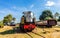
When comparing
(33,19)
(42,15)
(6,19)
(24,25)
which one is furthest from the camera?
(42,15)

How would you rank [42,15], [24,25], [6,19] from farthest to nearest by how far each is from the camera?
[42,15]
[6,19]
[24,25]

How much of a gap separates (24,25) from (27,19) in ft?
9.17

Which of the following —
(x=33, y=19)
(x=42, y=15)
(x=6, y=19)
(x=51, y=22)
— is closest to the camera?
(x=33, y=19)

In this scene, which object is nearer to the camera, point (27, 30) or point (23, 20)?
point (27, 30)

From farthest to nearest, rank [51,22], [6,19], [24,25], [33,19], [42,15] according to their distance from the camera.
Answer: [42,15] → [6,19] → [51,22] → [33,19] → [24,25]

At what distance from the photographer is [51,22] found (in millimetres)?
42625

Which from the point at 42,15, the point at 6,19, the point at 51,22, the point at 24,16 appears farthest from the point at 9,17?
the point at 24,16

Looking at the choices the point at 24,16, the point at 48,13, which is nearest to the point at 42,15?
the point at 48,13

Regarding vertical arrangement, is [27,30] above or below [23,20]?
below

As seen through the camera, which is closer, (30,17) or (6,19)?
(30,17)

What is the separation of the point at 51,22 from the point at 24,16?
69.5 ft

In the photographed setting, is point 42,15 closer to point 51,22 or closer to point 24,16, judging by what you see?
point 51,22

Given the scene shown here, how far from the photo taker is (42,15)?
302ft

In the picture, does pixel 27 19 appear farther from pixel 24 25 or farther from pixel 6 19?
pixel 6 19
